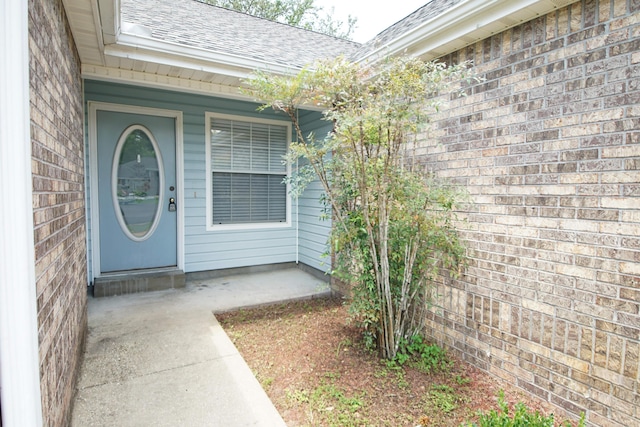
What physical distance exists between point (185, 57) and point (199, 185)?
1.98 meters

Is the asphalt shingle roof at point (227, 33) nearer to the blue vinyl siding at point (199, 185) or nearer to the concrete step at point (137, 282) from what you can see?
the blue vinyl siding at point (199, 185)

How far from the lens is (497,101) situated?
8.39 feet

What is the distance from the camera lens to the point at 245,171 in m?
5.28

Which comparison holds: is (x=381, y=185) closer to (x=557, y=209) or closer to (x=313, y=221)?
(x=557, y=209)

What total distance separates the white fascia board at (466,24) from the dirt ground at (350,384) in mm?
2460

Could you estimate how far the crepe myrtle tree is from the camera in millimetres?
2387

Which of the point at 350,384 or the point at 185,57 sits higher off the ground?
the point at 185,57

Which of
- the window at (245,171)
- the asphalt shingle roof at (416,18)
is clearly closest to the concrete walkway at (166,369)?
the window at (245,171)

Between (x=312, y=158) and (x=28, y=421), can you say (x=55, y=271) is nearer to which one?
(x=28, y=421)

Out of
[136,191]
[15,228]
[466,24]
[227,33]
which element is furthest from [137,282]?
[466,24]

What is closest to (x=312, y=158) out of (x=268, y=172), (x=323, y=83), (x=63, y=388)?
(x=323, y=83)

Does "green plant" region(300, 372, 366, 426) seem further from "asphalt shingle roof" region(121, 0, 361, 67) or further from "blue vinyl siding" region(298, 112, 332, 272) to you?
"asphalt shingle roof" region(121, 0, 361, 67)

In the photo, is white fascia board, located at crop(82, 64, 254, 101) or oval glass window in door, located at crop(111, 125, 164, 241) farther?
oval glass window in door, located at crop(111, 125, 164, 241)

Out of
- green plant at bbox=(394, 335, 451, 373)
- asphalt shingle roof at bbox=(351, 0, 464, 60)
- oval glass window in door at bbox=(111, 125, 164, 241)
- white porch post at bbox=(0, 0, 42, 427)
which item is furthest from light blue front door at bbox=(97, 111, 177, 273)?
white porch post at bbox=(0, 0, 42, 427)
